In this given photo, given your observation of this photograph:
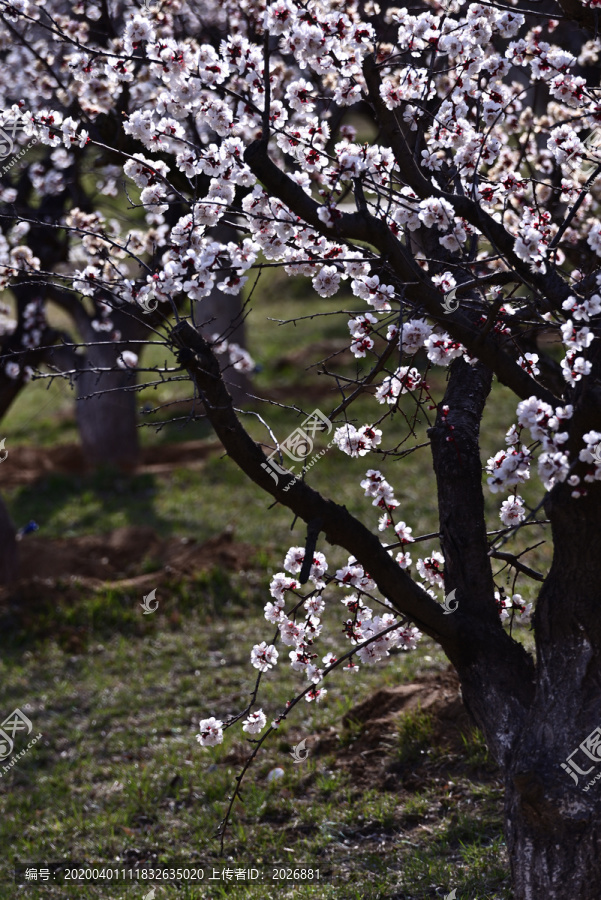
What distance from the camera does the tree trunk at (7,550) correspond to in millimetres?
7719

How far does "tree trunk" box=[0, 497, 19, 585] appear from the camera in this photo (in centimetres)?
772

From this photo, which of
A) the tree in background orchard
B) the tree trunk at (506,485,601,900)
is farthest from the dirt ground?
the tree trunk at (506,485,601,900)

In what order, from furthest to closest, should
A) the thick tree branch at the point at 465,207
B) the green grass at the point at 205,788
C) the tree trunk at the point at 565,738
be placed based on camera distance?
the green grass at the point at 205,788
the thick tree branch at the point at 465,207
the tree trunk at the point at 565,738

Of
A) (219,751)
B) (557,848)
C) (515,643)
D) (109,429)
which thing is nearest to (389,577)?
(515,643)

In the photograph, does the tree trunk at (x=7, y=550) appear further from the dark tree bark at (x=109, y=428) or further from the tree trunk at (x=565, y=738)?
the tree trunk at (x=565, y=738)

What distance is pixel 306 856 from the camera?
4312 millimetres

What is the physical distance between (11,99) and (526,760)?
7924 millimetres

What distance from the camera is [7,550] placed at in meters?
7.78

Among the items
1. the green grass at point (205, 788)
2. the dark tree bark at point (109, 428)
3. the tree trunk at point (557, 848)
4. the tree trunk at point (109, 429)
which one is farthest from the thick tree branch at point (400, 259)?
→ the tree trunk at point (109, 429)

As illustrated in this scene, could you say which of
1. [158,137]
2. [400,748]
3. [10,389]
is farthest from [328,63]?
[10,389]

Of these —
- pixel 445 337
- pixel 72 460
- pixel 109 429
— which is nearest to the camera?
pixel 445 337

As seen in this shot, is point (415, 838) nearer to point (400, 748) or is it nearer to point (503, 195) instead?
point (400, 748)

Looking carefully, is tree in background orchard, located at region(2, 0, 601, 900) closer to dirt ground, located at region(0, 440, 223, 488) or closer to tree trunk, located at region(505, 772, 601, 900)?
tree trunk, located at region(505, 772, 601, 900)

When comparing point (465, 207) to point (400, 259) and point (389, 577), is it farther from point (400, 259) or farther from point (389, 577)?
point (389, 577)
